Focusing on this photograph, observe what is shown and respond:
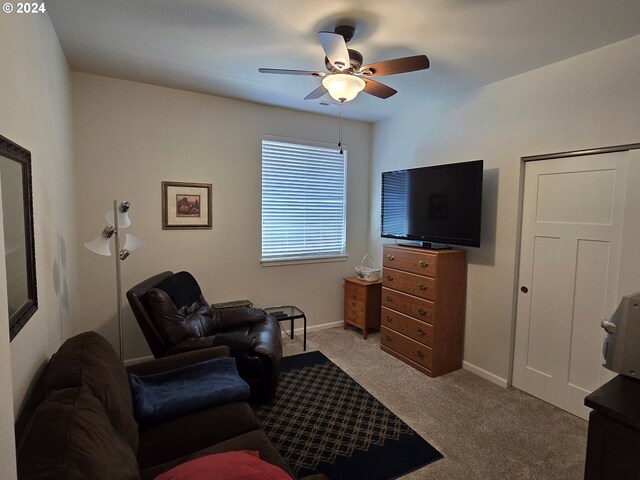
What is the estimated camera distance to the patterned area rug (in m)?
2.05

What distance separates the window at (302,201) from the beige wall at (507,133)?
3.66 feet

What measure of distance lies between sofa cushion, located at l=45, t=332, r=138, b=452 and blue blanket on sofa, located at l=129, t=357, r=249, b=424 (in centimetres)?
11

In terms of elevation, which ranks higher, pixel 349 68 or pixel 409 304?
pixel 349 68

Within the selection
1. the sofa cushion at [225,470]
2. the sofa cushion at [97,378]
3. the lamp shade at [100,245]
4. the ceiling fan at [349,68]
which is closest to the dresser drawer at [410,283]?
the ceiling fan at [349,68]

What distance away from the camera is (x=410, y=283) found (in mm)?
3418

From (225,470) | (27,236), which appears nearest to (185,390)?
(225,470)

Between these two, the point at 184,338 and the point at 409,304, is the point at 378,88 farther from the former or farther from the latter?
the point at 184,338

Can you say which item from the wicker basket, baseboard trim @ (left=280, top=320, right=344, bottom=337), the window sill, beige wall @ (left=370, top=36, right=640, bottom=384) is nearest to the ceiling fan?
beige wall @ (left=370, top=36, right=640, bottom=384)

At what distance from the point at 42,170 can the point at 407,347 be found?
133 inches

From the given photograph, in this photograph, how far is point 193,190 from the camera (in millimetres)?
3518

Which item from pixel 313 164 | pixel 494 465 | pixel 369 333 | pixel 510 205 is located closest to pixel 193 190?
pixel 313 164

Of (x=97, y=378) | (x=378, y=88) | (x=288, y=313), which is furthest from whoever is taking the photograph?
(x=288, y=313)

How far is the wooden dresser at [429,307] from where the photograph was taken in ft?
10.5

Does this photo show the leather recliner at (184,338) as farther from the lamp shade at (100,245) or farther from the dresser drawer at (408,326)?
the dresser drawer at (408,326)
